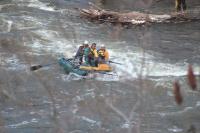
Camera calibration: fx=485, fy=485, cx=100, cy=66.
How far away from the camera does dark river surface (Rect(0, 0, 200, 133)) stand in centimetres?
1113

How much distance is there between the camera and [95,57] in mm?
14969

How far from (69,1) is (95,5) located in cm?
192

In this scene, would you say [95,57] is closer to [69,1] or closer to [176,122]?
[176,122]

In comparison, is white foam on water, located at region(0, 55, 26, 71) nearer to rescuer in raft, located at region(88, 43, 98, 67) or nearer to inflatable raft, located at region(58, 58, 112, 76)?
inflatable raft, located at region(58, 58, 112, 76)

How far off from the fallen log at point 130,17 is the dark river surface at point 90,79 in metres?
0.36

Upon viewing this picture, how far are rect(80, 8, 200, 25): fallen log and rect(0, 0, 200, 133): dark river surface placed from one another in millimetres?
359

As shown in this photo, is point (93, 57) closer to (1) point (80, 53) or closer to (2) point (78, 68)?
(2) point (78, 68)

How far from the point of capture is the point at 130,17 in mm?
20391

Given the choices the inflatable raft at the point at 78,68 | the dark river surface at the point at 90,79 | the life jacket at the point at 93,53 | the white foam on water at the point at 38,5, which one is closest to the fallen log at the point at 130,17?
the dark river surface at the point at 90,79

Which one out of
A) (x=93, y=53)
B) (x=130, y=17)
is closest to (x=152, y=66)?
(x=93, y=53)

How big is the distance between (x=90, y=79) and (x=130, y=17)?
745 cm

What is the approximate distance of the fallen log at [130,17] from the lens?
20.1 meters

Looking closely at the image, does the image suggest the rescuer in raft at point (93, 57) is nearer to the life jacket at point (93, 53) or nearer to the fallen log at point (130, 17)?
the life jacket at point (93, 53)

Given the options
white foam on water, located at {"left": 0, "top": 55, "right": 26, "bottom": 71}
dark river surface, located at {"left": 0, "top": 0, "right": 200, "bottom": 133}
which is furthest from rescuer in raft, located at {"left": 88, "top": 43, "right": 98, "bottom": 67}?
white foam on water, located at {"left": 0, "top": 55, "right": 26, "bottom": 71}
